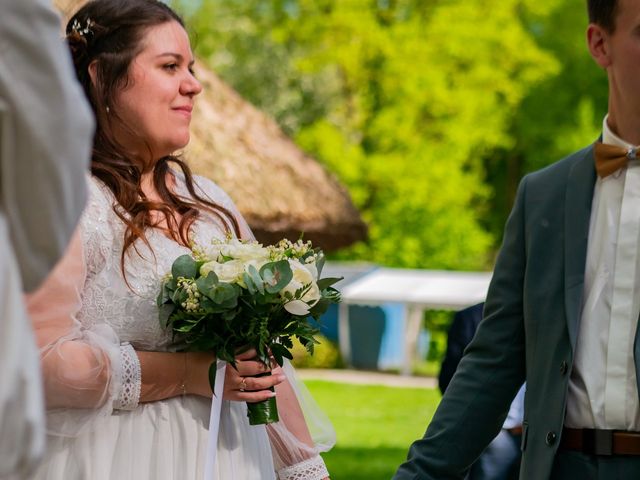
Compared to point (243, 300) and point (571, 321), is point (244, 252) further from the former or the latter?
point (571, 321)

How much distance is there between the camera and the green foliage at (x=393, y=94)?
2822 cm

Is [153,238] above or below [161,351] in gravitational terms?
above

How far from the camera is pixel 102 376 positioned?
3.06m

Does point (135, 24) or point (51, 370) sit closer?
point (51, 370)

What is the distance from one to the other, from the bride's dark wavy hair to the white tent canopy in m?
20.2

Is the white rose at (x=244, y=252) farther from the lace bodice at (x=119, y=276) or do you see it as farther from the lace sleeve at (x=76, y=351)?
the lace sleeve at (x=76, y=351)

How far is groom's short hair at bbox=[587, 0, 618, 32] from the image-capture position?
3051 millimetres

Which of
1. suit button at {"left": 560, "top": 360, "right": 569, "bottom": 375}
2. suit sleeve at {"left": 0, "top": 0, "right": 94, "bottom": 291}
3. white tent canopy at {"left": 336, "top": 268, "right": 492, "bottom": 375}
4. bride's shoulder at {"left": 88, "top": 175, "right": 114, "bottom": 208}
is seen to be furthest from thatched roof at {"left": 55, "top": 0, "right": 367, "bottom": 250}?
white tent canopy at {"left": 336, "top": 268, "right": 492, "bottom": 375}

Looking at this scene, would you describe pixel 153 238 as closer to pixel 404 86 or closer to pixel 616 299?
pixel 616 299

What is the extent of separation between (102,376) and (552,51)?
3914 centimetres

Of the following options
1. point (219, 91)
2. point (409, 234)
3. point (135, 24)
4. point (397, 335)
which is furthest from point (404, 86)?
point (135, 24)

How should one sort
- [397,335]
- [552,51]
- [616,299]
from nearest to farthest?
[616,299] → [397,335] → [552,51]

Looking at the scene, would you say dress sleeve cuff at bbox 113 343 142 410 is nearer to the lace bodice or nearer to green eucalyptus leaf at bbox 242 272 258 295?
the lace bodice

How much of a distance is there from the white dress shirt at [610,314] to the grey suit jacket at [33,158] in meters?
1.72
